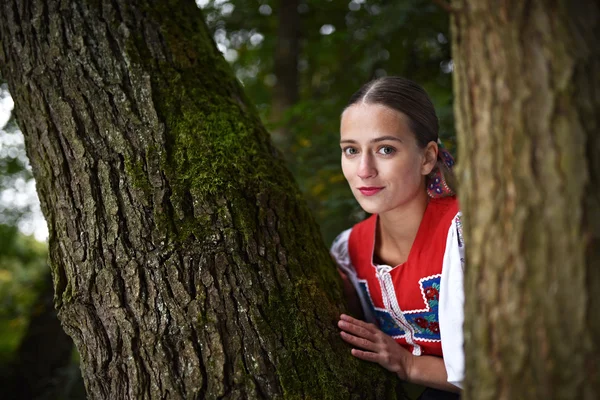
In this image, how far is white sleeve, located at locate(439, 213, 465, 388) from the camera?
2059 millimetres

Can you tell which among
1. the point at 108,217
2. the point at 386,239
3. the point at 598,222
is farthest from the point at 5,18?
the point at 598,222

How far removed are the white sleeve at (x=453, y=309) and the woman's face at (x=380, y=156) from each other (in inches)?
12.9

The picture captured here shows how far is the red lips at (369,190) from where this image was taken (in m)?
2.30

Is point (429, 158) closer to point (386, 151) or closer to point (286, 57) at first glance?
point (386, 151)

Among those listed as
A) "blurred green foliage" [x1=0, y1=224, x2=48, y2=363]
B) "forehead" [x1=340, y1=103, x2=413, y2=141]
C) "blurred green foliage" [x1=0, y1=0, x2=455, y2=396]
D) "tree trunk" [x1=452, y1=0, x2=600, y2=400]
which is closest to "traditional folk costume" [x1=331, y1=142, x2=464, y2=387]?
"forehead" [x1=340, y1=103, x2=413, y2=141]

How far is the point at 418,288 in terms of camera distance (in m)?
2.32

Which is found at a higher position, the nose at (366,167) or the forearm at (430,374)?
the nose at (366,167)

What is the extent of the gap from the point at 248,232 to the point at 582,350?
4.18 feet

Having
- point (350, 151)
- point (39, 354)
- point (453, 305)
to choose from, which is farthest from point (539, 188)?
point (39, 354)

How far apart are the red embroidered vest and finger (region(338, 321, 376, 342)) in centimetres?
31

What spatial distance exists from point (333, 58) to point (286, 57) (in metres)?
1.05

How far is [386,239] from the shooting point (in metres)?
2.62

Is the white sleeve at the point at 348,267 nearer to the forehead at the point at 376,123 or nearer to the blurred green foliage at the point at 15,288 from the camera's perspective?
the forehead at the point at 376,123

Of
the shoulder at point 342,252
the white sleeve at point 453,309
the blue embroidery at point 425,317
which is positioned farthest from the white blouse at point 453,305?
the shoulder at point 342,252
